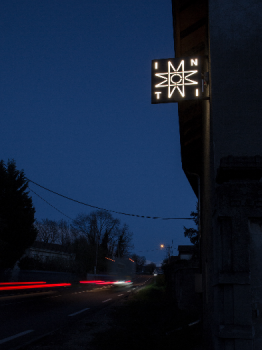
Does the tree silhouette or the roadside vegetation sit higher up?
the tree silhouette

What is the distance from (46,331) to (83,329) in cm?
106

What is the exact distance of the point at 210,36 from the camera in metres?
7.16

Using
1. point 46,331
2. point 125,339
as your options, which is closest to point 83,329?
A: point 46,331

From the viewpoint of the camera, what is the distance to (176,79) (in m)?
8.12

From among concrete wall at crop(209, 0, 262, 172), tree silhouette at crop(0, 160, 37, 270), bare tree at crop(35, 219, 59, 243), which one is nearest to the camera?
concrete wall at crop(209, 0, 262, 172)

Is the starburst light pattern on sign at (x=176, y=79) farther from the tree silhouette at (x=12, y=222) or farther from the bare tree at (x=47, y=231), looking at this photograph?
the bare tree at (x=47, y=231)

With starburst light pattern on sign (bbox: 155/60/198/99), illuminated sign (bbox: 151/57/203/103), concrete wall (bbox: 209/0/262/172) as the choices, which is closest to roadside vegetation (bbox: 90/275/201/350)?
concrete wall (bbox: 209/0/262/172)

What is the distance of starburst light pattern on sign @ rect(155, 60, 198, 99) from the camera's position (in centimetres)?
794

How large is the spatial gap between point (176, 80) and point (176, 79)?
0.03 meters

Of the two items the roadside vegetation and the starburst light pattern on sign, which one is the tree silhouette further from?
the starburst light pattern on sign

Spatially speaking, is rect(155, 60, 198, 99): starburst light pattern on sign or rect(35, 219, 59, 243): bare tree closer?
rect(155, 60, 198, 99): starburst light pattern on sign

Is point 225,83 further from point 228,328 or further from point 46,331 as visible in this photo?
point 46,331

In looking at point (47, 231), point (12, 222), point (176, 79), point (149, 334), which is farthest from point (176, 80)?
point (47, 231)

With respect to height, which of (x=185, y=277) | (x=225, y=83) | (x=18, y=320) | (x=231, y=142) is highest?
(x=225, y=83)
